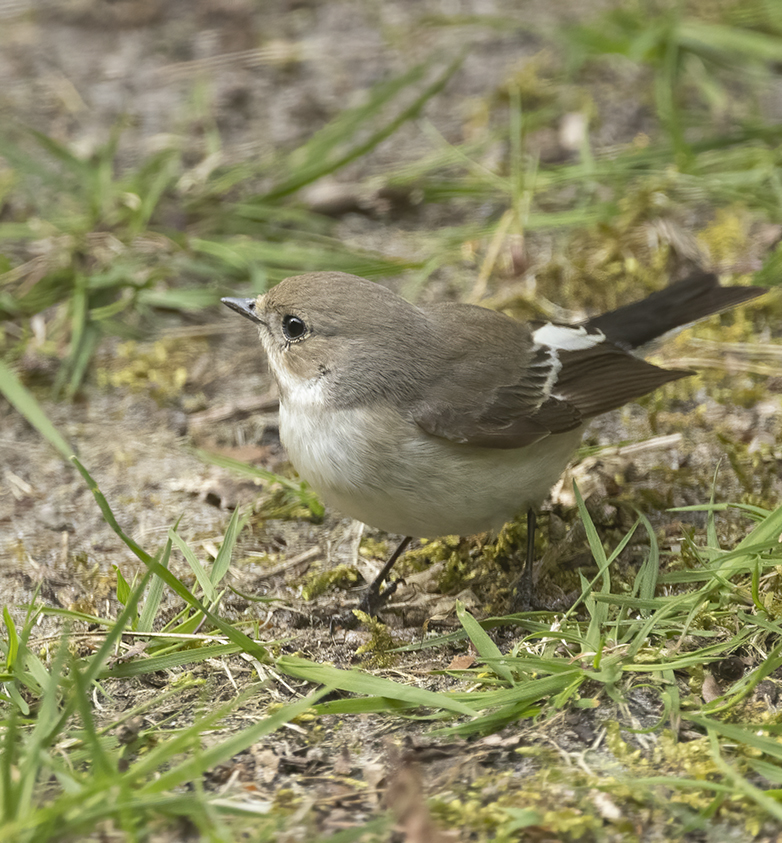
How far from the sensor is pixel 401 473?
361 centimetres

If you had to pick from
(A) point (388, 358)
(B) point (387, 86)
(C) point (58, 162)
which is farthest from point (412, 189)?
(A) point (388, 358)

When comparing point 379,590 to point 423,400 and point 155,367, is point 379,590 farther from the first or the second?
point 155,367

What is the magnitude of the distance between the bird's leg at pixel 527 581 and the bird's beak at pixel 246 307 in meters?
1.50

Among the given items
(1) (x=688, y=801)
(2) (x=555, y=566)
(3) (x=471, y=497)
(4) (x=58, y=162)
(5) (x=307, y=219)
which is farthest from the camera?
(4) (x=58, y=162)

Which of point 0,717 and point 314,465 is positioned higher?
point 314,465

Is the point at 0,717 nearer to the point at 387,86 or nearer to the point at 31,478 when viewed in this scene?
the point at 31,478

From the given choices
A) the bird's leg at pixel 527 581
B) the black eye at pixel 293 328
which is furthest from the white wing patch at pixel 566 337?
the black eye at pixel 293 328

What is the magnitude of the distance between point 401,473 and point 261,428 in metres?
1.70

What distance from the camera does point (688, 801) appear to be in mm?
2715

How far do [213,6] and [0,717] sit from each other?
7041mm

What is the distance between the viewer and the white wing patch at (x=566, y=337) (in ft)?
14.6

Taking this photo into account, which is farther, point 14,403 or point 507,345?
point 14,403

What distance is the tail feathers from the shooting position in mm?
4578

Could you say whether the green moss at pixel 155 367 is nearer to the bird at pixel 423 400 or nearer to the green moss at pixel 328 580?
the bird at pixel 423 400
